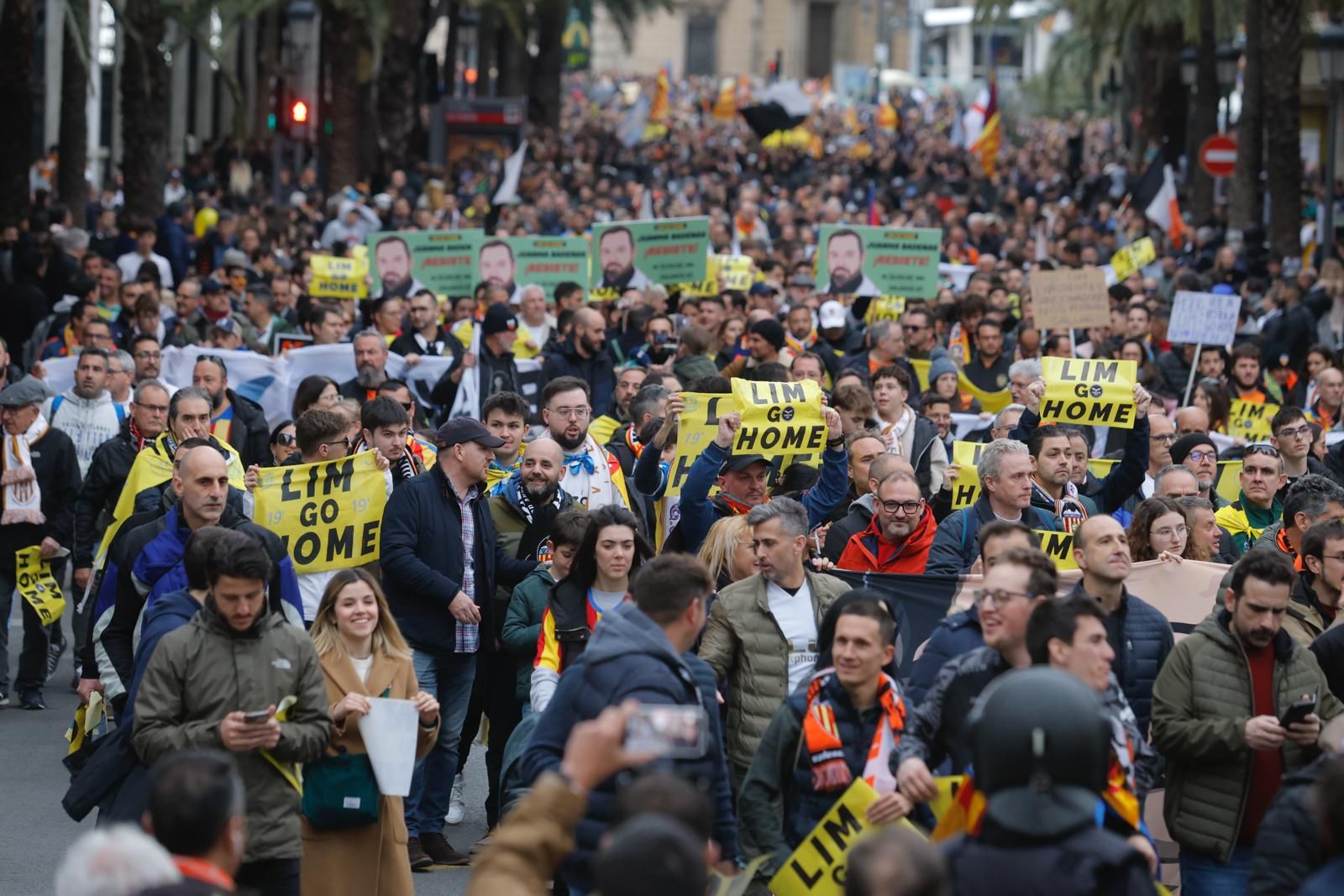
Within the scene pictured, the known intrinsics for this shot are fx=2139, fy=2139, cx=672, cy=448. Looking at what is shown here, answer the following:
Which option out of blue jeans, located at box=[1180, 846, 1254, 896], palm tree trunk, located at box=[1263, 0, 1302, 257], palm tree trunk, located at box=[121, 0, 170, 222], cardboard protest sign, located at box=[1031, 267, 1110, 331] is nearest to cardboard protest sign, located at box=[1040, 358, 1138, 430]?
blue jeans, located at box=[1180, 846, 1254, 896]

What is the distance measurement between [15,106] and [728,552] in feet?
50.6

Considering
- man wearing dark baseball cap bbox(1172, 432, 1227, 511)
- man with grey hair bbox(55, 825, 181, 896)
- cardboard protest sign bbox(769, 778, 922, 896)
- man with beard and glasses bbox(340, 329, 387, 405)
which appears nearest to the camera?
man with grey hair bbox(55, 825, 181, 896)

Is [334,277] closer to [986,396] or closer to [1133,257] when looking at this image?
[986,396]

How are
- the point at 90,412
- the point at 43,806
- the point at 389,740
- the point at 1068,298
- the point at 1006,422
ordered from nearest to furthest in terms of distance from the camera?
the point at 389,740, the point at 43,806, the point at 1006,422, the point at 90,412, the point at 1068,298

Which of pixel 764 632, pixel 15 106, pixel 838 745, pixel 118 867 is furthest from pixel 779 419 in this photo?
pixel 15 106

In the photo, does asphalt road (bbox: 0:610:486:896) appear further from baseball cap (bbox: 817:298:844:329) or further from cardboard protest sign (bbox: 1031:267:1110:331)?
cardboard protest sign (bbox: 1031:267:1110:331)

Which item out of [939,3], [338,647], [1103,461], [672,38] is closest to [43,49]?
[1103,461]

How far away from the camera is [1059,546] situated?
8266 millimetres

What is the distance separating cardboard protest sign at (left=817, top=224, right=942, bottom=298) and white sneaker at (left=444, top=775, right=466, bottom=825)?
8861 millimetres

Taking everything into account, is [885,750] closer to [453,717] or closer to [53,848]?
[453,717]

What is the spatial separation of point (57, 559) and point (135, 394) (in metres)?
1.46

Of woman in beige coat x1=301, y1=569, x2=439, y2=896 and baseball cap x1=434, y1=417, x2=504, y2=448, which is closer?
woman in beige coat x1=301, y1=569, x2=439, y2=896

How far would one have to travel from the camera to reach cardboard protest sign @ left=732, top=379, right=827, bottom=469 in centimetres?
876

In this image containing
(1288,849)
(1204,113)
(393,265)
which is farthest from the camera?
(1204,113)
